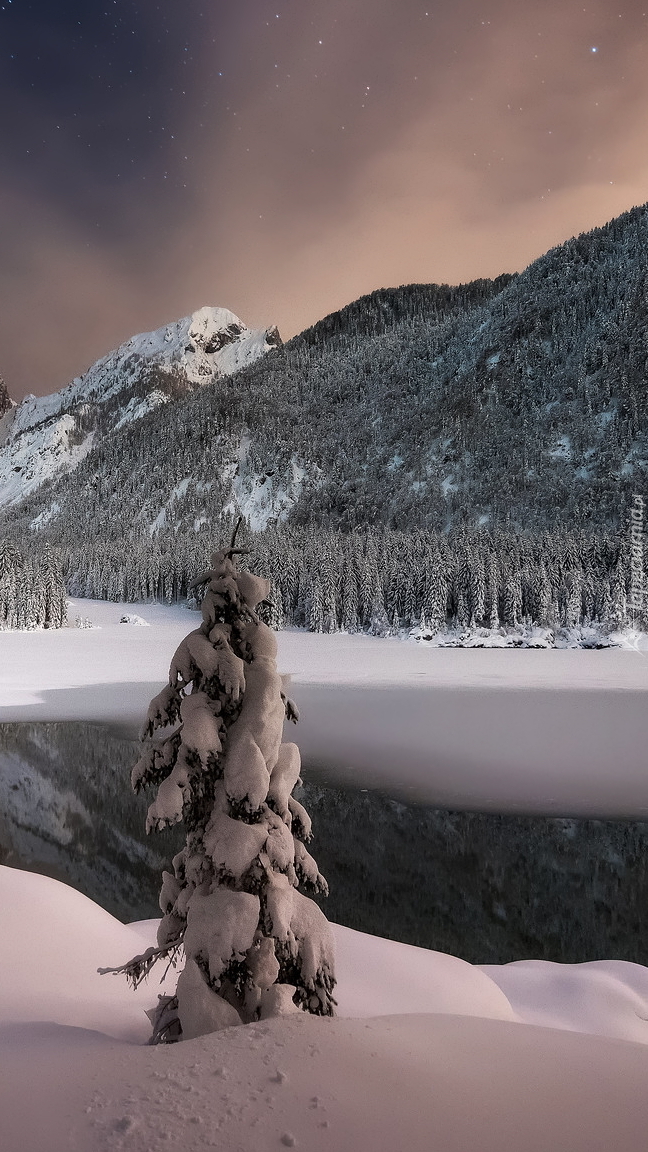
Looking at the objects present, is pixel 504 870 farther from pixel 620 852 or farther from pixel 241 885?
pixel 241 885

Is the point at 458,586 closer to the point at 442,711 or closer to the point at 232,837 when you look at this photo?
the point at 442,711

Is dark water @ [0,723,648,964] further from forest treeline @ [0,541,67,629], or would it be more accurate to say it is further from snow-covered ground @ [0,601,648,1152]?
forest treeline @ [0,541,67,629]

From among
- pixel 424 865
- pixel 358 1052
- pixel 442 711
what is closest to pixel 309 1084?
pixel 358 1052

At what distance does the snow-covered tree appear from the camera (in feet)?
19.5

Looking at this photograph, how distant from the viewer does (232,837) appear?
6168 millimetres

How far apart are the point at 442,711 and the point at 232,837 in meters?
28.0

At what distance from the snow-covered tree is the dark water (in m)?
6.43

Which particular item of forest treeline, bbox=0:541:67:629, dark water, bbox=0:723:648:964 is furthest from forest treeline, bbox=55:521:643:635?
dark water, bbox=0:723:648:964

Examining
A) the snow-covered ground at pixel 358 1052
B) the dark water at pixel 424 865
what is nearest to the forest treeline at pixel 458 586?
the snow-covered ground at pixel 358 1052

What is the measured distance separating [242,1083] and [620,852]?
13.8 meters

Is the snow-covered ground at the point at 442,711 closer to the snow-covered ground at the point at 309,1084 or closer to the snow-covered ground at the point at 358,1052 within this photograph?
the snow-covered ground at the point at 358,1052

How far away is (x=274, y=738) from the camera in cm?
665

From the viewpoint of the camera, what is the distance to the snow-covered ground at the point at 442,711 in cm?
2066

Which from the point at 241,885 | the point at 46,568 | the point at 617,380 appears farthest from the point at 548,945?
the point at 617,380
